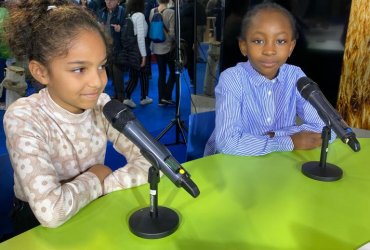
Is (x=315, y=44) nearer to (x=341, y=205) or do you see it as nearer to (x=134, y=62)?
(x=341, y=205)

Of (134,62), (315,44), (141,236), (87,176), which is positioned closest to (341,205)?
(141,236)

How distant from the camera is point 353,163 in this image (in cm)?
141

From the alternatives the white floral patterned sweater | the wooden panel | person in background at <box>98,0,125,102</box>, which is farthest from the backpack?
the white floral patterned sweater

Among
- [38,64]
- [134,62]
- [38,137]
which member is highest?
[38,64]

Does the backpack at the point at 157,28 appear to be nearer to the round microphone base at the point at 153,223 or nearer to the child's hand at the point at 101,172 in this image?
the child's hand at the point at 101,172

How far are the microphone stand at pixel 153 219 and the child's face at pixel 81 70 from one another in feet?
1.37

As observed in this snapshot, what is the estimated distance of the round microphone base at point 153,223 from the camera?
2.97 ft

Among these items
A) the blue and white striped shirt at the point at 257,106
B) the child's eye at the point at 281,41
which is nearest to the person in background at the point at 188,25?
the blue and white striped shirt at the point at 257,106

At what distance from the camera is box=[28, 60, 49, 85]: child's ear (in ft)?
3.93

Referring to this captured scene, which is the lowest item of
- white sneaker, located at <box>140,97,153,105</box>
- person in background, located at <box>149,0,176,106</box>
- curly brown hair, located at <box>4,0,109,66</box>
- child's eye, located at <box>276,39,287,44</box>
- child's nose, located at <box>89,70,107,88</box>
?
white sneaker, located at <box>140,97,153,105</box>

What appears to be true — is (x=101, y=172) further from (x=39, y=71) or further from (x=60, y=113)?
(x=39, y=71)

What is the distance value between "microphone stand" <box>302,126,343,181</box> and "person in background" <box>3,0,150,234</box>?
0.57 meters

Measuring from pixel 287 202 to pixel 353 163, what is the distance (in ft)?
1.55

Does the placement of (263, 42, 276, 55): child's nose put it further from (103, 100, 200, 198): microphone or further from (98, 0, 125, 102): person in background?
(98, 0, 125, 102): person in background
